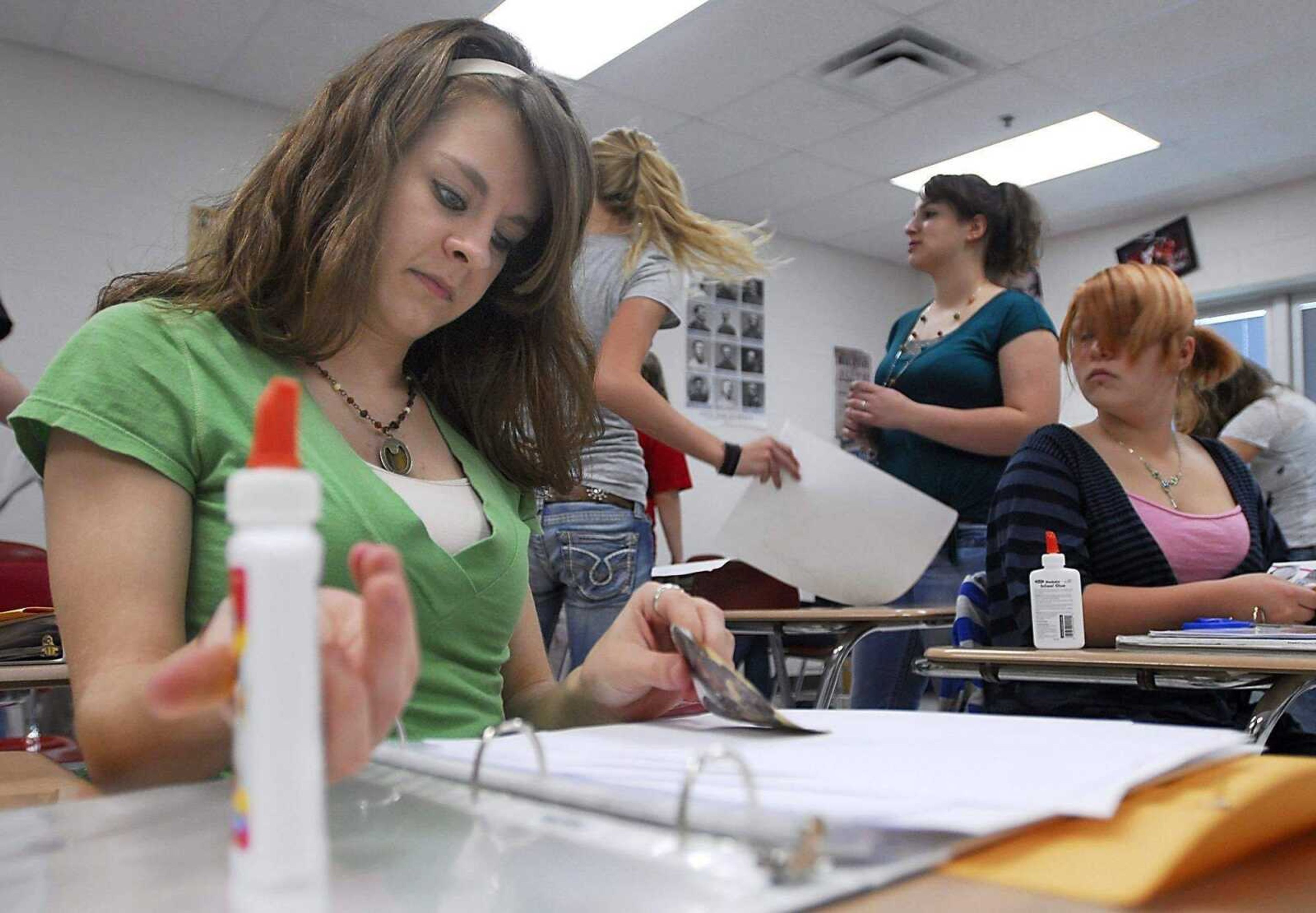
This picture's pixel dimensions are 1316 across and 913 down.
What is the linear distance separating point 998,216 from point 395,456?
1.84 meters

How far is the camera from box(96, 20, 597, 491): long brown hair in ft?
2.85

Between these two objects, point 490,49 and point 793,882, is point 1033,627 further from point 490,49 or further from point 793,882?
point 793,882

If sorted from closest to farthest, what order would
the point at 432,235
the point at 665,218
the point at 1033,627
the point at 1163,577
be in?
the point at 432,235 → the point at 1033,627 → the point at 1163,577 → the point at 665,218

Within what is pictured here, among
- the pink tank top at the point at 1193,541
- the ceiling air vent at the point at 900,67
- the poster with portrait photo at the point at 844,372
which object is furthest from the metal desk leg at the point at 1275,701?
the poster with portrait photo at the point at 844,372

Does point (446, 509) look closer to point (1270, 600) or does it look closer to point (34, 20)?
point (1270, 600)

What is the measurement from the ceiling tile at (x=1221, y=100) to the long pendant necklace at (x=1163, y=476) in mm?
2972

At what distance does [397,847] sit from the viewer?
0.38 meters

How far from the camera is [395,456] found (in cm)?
93

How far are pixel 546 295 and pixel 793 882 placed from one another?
84cm

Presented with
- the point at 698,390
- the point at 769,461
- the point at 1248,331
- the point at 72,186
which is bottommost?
the point at 769,461

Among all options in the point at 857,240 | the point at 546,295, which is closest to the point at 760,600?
the point at 546,295

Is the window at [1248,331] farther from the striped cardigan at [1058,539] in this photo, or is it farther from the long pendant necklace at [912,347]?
the striped cardigan at [1058,539]

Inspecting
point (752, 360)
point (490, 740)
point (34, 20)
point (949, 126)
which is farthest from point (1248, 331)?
point (490, 740)

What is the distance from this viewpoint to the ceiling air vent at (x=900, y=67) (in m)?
3.88
